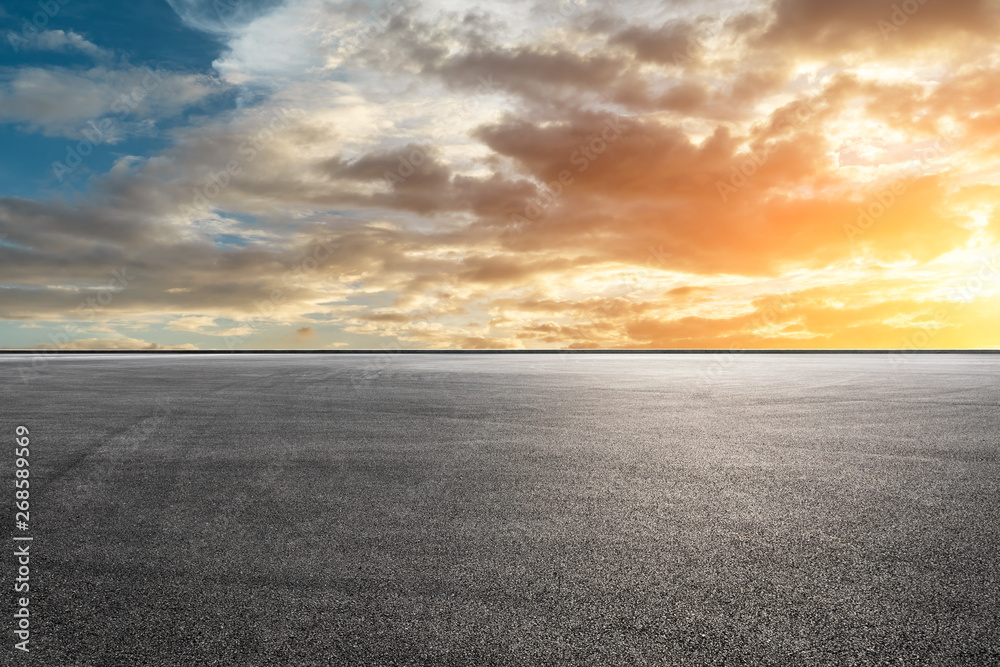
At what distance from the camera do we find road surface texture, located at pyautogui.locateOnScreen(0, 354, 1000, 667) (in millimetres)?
3469

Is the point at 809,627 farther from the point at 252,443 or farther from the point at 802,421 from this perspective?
the point at 802,421

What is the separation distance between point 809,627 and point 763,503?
2743 millimetres

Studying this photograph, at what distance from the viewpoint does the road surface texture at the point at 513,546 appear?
347 centimetres

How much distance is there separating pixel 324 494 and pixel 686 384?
1733 cm

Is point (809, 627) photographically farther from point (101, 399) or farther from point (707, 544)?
point (101, 399)

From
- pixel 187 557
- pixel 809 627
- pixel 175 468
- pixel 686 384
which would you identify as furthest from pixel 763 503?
pixel 686 384

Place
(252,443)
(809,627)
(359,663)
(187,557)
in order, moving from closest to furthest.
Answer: (359,663) < (809,627) < (187,557) < (252,443)

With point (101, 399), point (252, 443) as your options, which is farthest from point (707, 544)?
point (101, 399)

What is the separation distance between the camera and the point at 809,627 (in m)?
3.60

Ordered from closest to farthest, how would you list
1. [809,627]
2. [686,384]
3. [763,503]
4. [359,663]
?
[359,663], [809,627], [763,503], [686,384]

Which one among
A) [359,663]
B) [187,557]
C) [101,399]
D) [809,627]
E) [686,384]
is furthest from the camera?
[686,384]

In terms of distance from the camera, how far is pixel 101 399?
16.7 meters

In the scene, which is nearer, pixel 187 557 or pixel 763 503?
pixel 187 557

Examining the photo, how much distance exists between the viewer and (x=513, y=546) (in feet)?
16.1
